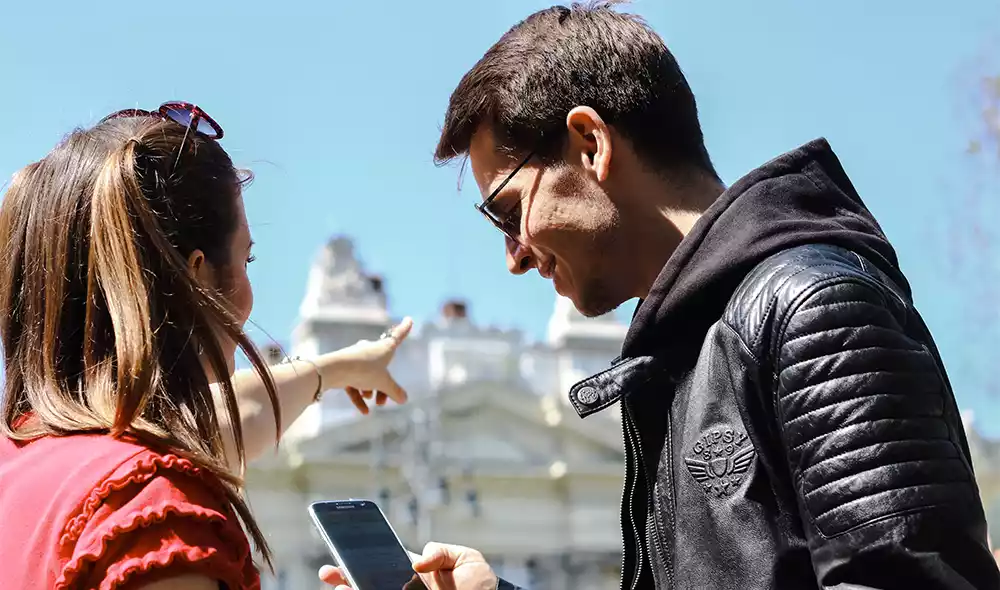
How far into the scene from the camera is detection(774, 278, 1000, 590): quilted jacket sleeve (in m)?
1.60

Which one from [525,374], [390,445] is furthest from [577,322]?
[390,445]

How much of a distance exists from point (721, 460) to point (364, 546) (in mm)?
787

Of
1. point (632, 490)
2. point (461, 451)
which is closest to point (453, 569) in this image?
point (632, 490)

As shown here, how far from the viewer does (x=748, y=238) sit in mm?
1895

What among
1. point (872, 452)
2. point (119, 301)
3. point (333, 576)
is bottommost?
point (333, 576)

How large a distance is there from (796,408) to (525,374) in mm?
23114

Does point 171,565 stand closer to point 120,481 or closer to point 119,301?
point 120,481

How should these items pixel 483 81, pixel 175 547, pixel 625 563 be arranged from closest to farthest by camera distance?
1. pixel 175 547
2. pixel 625 563
3. pixel 483 81

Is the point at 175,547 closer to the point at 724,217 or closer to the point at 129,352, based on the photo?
the point at 129,352

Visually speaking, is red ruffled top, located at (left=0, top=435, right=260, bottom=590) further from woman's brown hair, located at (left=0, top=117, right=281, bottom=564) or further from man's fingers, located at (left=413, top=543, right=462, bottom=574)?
man's fingers, located at (left=413, top=543, right=462, bottom=574)

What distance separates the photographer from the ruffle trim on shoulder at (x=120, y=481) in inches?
62.5

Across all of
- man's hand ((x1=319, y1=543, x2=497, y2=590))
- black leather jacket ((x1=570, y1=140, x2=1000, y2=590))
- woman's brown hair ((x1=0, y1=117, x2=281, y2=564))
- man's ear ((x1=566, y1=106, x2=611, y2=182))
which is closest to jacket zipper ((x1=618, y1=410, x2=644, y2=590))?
black leather jacket ((x1=570, y1=140, x2=1000, y2=590))

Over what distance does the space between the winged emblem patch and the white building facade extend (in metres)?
17.7

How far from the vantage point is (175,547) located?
157 cm
